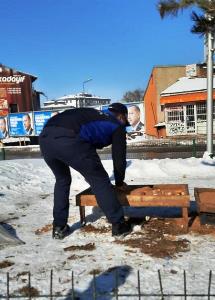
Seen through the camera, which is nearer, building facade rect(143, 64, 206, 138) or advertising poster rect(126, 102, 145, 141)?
advertising poster rect(126, 102, 145, 141)

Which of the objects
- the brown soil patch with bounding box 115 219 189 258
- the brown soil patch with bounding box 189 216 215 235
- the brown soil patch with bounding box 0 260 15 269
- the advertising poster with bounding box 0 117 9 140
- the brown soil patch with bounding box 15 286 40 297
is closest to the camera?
the brown soil patch with bounding box 15 286 40 297

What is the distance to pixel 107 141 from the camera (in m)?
4.99

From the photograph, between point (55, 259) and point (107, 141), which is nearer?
point (55, 259)

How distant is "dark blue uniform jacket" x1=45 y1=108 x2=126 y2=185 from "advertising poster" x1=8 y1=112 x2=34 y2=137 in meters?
31.9

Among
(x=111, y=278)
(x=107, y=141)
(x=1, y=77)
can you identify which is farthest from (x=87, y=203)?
(x=1, y=77)

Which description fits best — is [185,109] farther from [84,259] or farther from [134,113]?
[84,259]

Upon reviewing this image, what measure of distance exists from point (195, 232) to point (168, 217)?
83cm

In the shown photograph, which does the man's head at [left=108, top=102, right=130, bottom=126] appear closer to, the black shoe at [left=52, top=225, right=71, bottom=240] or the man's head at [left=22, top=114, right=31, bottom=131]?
the black shoe at [left=52, top=225, right=71, bottom=240]

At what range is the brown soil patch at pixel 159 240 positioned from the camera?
4438 mm

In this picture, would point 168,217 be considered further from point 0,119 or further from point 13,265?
point 0,119

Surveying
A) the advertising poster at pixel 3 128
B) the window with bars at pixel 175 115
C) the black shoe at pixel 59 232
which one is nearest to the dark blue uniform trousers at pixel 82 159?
the black shoe at pixel 59 232

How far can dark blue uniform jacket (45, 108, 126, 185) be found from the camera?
4852mm

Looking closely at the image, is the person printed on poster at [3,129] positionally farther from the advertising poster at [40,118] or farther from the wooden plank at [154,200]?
the wooden plank at [154,200]

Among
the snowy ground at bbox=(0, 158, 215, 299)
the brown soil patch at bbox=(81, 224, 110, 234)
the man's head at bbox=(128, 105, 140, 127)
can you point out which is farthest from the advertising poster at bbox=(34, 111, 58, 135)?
the brown soil patch at bbox=(81, 224, 110, 234)
